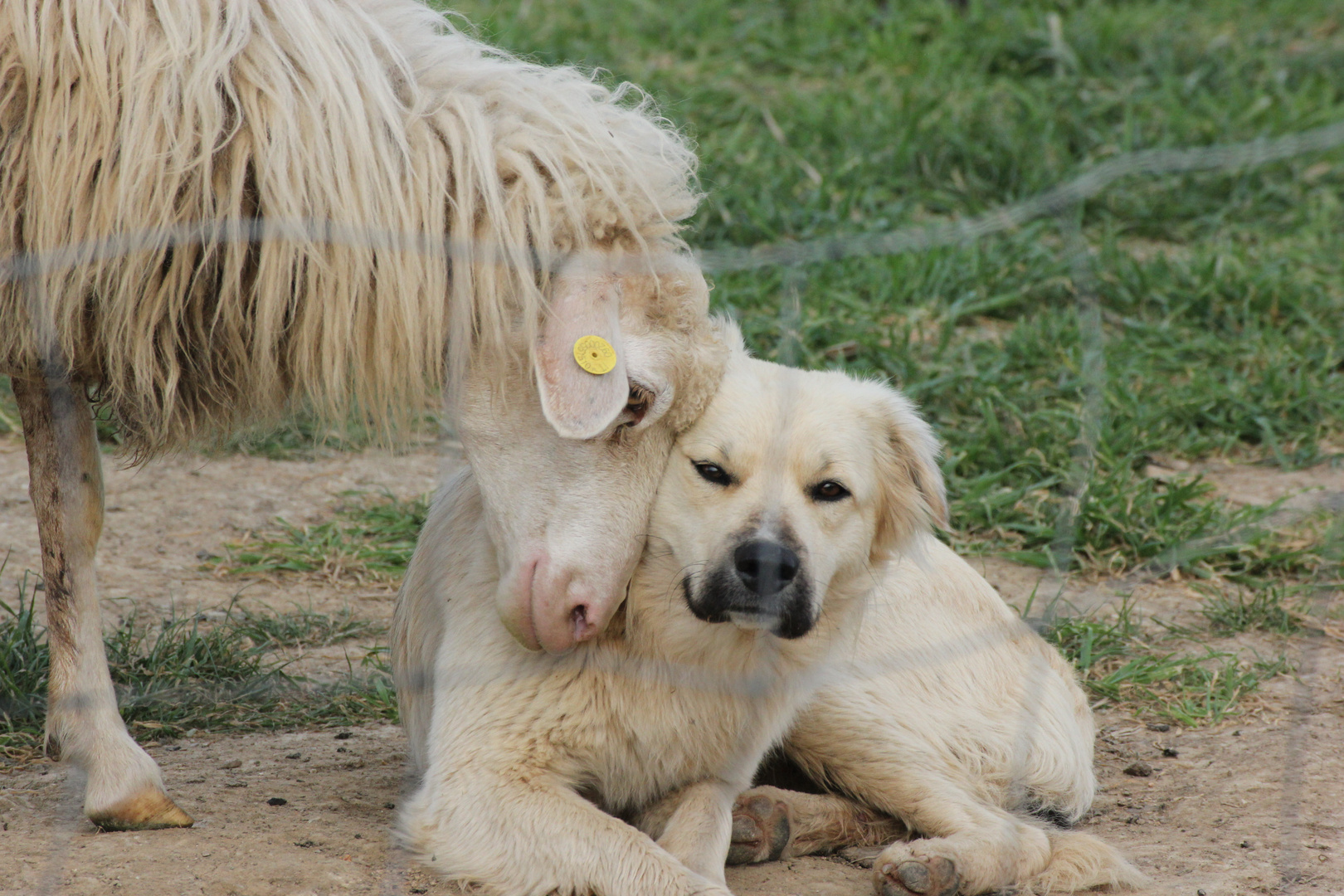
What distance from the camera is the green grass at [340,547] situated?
4.38 metres

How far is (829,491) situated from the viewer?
2826 mm

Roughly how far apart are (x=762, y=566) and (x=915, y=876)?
2.16ft

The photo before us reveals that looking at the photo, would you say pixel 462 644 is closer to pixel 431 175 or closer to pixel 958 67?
pixel 431 175

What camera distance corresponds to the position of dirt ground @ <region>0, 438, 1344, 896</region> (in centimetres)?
257

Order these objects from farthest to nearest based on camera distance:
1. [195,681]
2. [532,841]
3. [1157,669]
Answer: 1. [1157,669]
2. [195,681]
3. [532,841]

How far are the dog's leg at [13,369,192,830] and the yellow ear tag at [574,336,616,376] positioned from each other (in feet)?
3.54

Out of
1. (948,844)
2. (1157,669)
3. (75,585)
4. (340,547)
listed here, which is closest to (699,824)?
(948,844)

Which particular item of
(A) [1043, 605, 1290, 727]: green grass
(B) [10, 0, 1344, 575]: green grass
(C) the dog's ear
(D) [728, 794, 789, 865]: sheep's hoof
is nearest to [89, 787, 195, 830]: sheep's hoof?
(D) [728, 794, 789, 865]: sheep's hoof

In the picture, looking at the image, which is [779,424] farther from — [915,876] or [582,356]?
[915,876]

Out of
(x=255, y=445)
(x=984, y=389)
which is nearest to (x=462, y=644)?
(x=255, y=445)

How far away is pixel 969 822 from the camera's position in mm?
2916

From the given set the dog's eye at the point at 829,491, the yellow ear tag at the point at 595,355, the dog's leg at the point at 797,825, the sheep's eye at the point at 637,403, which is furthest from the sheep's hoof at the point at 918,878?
the yellow ear tag at the point at 595,355

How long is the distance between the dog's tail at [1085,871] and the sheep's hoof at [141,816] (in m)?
1.68

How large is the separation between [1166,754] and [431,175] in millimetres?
2257
